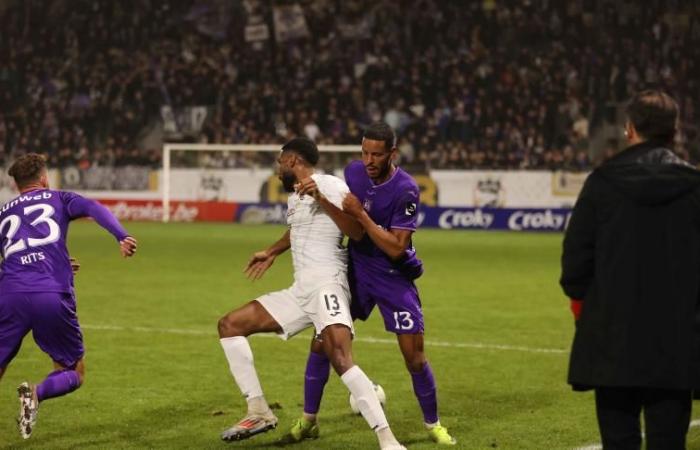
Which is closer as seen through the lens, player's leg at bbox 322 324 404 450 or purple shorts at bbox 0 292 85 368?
player's leg at bbox 322 324 404 450

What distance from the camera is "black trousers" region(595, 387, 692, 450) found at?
15.6ft

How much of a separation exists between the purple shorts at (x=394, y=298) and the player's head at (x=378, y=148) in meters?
0.72

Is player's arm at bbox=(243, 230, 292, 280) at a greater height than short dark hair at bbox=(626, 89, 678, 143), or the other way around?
short dark hair at bbox=(626, 89, 678, 143)

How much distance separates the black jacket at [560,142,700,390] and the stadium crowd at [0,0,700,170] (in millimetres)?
25687

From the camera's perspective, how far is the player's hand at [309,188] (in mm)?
6664

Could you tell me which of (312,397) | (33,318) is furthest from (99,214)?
(312,397)

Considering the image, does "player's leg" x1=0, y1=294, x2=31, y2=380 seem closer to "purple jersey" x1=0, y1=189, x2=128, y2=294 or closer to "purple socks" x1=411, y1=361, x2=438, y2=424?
"purple jersey" x1=0, y1=189, x2=128, y2=294

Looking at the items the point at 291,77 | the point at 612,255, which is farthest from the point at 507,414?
the point at 291,77

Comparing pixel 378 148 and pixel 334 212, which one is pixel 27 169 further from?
pixel 378 148

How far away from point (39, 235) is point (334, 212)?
1.90m

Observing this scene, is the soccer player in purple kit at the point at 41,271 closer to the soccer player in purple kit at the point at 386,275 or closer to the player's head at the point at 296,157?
the player's head at the point at 296,157

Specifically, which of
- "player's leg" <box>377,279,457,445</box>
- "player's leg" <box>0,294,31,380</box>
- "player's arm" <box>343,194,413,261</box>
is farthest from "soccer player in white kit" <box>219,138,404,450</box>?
"player's leg" <box>0,294,31,380</box>

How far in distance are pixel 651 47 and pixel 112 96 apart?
17.5 metres

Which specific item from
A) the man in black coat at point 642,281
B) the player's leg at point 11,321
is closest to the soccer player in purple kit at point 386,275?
the player's leg at point 11,321
